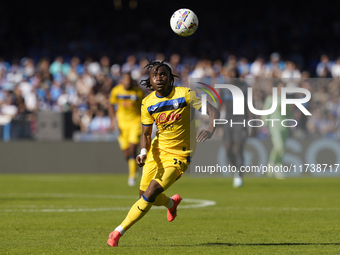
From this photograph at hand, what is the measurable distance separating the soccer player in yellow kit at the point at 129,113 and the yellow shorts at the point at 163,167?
27.1ft

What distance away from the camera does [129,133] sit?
53.3 feet

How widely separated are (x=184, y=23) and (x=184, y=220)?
9.06 ft

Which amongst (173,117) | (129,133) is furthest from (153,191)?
(129,133)

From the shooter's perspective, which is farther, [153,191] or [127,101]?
[127,101]

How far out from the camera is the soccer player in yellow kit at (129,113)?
15.9 meters

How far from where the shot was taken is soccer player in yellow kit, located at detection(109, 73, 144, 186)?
15.9 meters

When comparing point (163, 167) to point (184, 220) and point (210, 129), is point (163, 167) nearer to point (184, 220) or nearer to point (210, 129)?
point (210, 129)

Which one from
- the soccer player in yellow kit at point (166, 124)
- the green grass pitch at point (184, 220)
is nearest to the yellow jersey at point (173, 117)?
the soccer player in yellow kit at point (166, 124)

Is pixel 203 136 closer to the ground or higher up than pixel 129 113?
higher up

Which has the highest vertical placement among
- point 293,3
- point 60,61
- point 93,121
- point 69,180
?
point 293,3

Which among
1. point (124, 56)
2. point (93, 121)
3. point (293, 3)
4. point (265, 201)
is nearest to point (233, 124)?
point (265, 201)

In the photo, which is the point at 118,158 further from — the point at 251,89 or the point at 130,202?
the point at 130,202

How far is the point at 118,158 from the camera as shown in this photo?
19422 mm

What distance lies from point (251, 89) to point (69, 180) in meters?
5.38
